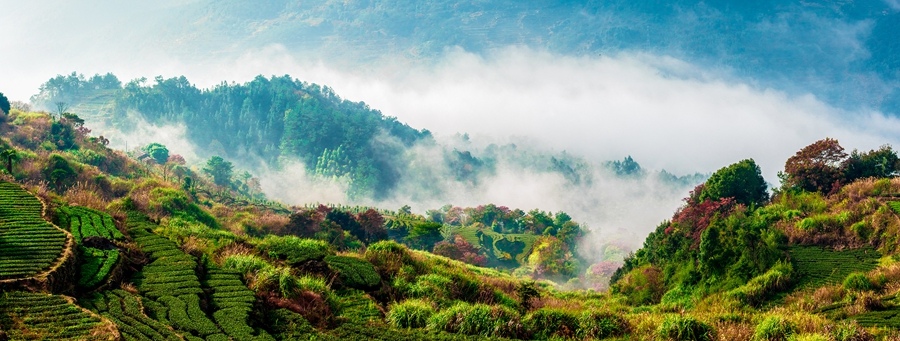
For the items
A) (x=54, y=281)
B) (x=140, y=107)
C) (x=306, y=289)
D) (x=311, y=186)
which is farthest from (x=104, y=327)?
(x=140, y=107)

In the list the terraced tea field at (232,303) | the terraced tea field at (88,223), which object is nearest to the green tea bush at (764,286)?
the terraced tea field at (232,303)

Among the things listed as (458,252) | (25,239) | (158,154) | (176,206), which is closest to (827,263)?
(25,239)

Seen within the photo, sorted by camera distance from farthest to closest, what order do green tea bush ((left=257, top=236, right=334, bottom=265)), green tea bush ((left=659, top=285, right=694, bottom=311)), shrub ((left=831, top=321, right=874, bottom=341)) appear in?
green tea bush ((left=659, top=285, right=694, bottom=311)) < green tea bush ((left=257, top=236, right=334, bottom=265)) < shrub ((left=831, top=321, right=874, bottom=341))

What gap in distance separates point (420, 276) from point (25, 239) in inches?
341

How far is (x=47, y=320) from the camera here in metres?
8.11

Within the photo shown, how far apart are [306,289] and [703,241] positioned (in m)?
13.5

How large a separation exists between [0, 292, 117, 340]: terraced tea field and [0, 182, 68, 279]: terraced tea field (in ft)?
3.87

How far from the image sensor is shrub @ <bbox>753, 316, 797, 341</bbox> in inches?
397

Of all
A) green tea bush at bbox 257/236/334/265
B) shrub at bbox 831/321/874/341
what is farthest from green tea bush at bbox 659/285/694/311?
green tea bush at bbox 257/236/334/265

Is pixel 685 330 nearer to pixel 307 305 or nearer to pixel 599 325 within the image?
pixel 599 325

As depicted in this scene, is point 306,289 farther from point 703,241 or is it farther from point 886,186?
point 886,186

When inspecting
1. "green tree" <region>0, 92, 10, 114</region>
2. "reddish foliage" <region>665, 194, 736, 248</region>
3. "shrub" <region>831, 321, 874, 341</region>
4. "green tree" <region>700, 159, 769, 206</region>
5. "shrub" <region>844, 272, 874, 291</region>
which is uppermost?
"green tree" <region>700, 159, 769, 206</region>

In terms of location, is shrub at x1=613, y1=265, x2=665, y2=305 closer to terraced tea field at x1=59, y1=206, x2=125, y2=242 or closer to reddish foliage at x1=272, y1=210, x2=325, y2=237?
terraced tea field at x1=59, y1=206, x2=125, y2=242

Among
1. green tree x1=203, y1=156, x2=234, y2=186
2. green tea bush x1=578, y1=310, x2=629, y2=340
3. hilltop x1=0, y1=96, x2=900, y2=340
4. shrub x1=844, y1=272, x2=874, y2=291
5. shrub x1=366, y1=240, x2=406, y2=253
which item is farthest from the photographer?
green tree x1=203, y1=156, x2=234, y2=186
